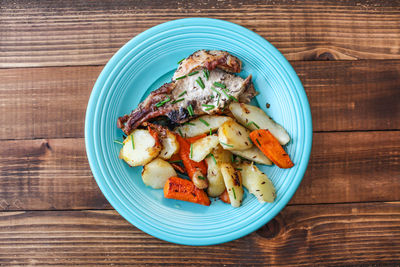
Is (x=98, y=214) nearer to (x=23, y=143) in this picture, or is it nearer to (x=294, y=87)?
(x=23, y=143)

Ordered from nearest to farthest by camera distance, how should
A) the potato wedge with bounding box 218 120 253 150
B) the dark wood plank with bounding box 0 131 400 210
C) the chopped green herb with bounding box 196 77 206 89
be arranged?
the potato wedge with bounding box 218 120 253 150 < the chopped green herb with bounding box 196 77 206 89 < the dark wood plank with bounding box 0 131 400 210

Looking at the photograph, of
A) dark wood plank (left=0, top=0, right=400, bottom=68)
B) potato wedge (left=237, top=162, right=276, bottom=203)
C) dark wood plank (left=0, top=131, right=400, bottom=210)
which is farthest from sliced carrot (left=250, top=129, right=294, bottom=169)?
dark wood plank (left=0, top=0, right=400, bottom=68)

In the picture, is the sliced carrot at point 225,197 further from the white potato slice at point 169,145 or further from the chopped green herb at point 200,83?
the chopped green herb at point 200,83

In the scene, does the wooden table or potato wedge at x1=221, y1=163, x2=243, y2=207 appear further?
the wooden table

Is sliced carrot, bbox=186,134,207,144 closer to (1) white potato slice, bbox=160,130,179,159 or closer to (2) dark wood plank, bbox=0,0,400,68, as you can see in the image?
(1) white potato slice, bbox=160,130,179,159

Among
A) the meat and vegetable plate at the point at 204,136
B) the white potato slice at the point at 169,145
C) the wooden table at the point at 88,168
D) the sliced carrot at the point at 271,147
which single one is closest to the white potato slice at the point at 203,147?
the meat and vegetable plate at the point at 204,136

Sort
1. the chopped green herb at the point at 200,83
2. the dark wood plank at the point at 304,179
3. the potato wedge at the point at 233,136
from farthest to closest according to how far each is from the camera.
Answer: the dark wood plank at the point at 304,179
the chopped green herb at the point at 200,83
the potato wedge at the point at 233,136

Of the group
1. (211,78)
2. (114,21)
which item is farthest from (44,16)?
(211,78)

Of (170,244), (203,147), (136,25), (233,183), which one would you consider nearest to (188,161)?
(203,147)
